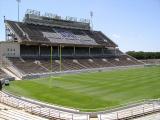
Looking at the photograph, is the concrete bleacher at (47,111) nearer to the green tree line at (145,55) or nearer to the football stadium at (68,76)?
the football stadium at (68,76)

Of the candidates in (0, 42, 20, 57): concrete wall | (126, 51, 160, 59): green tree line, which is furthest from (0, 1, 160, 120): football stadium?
(126, 51, 160, 59): green tree line

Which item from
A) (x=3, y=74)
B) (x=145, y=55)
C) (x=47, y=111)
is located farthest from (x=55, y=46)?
(x=145, y=55)

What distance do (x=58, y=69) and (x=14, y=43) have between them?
11763 millimetres

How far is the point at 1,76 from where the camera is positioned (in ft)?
167

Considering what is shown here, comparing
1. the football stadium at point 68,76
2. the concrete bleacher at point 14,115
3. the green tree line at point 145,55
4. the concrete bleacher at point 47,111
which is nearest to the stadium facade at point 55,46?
the football stadium at point 68,76

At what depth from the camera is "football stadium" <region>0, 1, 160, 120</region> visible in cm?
2469

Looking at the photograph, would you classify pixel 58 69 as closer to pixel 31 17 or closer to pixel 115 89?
pixel 31 17

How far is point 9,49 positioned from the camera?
210 ft

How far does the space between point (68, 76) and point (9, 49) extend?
55.7 feet

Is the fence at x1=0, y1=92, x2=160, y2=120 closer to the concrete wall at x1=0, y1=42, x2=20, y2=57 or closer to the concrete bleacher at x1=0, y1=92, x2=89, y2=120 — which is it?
the concrete bleacher at x1=0, y1=92, x2=89, y2=120

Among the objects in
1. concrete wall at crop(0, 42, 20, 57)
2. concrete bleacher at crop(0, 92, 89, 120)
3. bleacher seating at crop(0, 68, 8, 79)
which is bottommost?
bleacher seating at crop(0, 68, 8, 79)

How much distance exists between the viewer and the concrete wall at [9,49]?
6291 centimetres

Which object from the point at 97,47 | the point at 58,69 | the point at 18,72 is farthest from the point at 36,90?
the point at 97,47

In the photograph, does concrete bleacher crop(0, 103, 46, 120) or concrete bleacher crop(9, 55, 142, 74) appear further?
concrete bleacher crop(9, 55, 142, 74)
